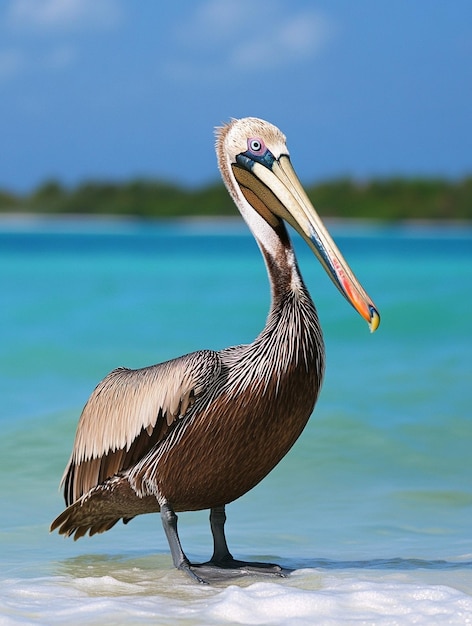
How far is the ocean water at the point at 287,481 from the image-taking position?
170 inches

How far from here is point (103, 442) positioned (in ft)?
15.7

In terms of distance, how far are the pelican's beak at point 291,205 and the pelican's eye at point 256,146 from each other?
0.12 ft

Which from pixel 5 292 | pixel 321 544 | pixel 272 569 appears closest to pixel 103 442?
pixel 272 569

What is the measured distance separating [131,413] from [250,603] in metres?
0.81

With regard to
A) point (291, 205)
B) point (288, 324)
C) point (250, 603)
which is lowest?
point (250, 603)

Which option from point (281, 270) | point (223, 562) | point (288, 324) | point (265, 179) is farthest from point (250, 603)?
point (265, 179)

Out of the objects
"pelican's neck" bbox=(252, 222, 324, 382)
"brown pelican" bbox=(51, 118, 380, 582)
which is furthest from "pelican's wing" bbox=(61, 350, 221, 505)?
"pelican's neck" bbox=(252, 222, 324, 382)

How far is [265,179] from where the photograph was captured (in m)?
4.62

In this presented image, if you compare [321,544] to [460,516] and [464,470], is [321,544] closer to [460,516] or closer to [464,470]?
[460,516]

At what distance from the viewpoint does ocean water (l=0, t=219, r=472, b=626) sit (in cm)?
433

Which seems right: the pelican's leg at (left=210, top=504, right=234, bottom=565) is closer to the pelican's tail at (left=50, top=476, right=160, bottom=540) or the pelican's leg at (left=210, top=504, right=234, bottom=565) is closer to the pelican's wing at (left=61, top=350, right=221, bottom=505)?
the pelican's tail at (left=50, top=476, right=160, bottom=540)

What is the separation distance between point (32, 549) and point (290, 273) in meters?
1.99

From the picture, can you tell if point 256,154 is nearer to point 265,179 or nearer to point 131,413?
point 265,179

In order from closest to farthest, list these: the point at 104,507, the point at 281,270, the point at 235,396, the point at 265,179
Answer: the point at 235,396, the point at 281,270, the point at 265,179, the point at 104,507
